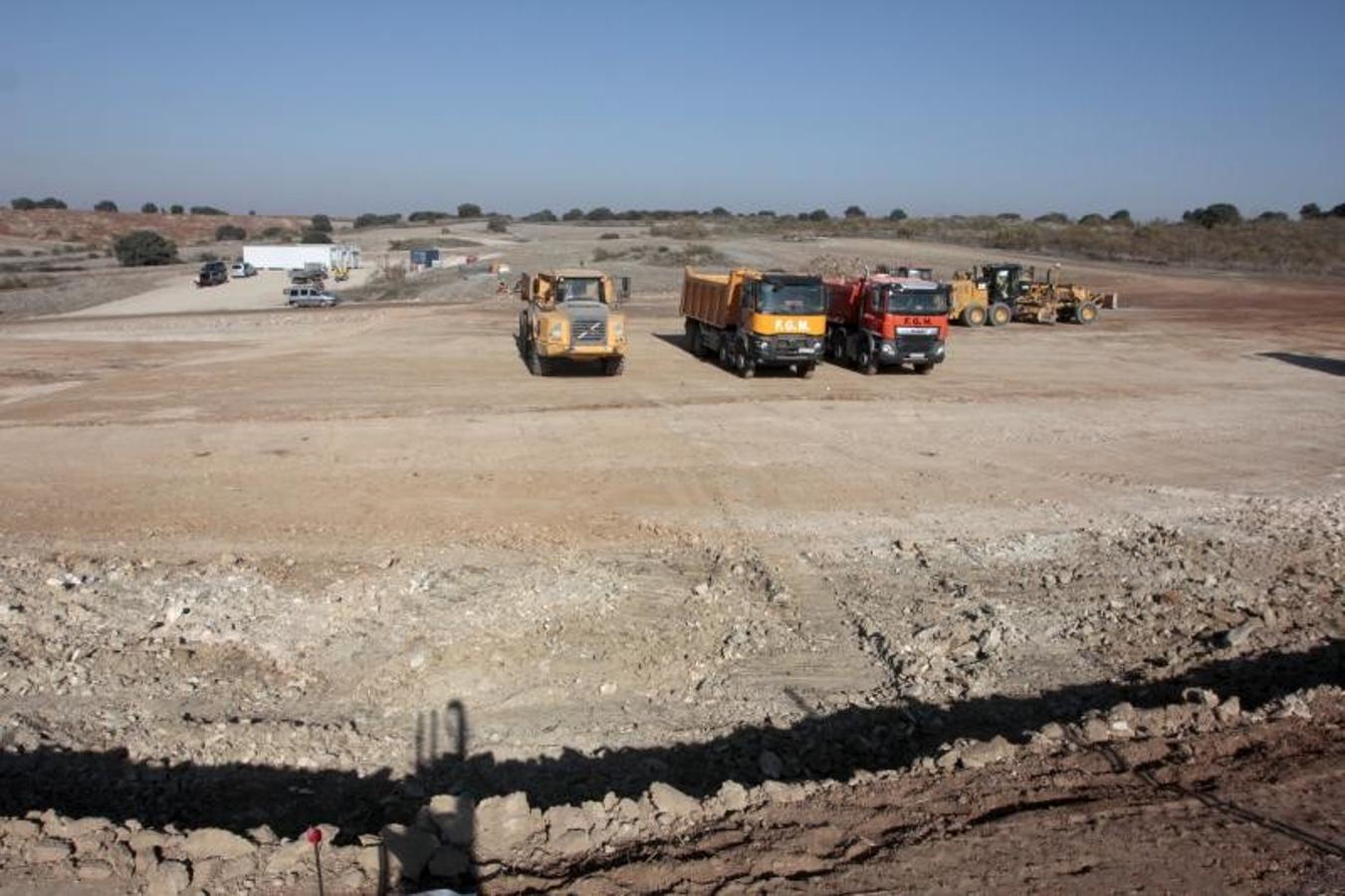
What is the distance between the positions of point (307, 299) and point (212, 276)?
1840cm

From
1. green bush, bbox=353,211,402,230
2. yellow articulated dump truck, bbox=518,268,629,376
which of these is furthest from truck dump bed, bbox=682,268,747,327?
green bush, bbox=353,211,402,230

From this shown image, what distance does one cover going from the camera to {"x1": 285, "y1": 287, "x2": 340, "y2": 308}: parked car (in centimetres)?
4969

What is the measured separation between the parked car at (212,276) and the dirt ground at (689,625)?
42.6 m

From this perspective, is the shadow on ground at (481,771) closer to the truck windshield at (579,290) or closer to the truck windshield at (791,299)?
the truck windshield at (791,299)

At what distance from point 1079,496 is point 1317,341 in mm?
25699

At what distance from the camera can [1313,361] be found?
31078mm

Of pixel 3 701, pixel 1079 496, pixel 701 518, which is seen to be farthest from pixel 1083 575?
pixel 3 701

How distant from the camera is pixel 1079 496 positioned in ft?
52.2

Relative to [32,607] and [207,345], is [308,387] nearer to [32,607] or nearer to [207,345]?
[207,345]

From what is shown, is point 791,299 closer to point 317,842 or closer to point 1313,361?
point 1313,361

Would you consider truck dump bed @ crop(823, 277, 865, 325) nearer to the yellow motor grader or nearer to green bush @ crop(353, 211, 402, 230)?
the yellow motor grader

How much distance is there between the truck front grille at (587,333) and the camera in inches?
995

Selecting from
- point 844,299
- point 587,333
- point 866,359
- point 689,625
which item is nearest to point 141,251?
point 587,333

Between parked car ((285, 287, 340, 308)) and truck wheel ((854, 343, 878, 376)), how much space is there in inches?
1215
